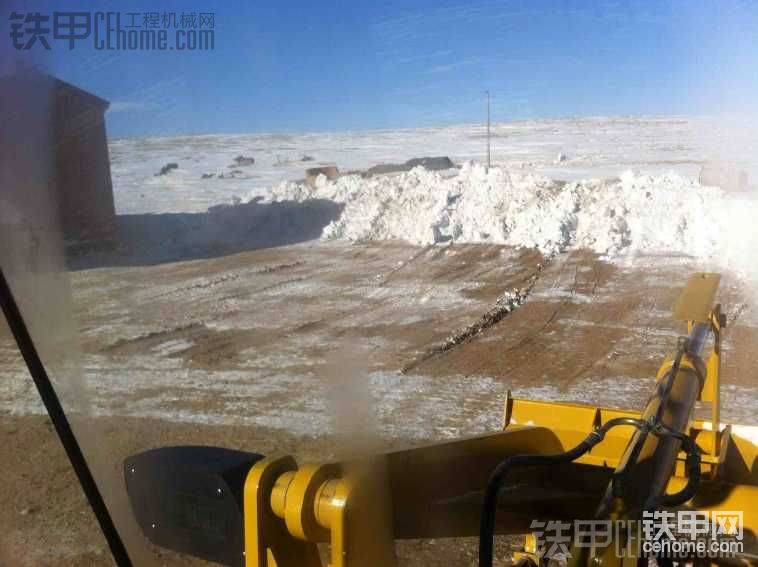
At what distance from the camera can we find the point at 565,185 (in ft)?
55.2

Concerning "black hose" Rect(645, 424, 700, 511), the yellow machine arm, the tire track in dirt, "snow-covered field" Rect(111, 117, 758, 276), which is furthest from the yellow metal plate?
"snow-covered field" Rect(111, 117, 758, 276)

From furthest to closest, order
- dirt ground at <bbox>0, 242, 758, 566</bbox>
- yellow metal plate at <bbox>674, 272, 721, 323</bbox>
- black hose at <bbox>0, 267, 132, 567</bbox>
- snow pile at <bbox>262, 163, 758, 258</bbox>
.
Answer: snow pile at <bbox>262, 163, 758, 258</bbox>, yellow metal plate at <bbox>674, 272, 721, 323</bbox>, dirt ground at <bbox>0, 242, 758, 566</bbox>, black hose at <bbox>0, 267, 132, 567</bbox>

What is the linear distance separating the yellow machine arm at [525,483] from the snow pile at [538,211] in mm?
10633

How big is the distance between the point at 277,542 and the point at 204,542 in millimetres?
149

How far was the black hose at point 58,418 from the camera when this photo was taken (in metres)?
1.19

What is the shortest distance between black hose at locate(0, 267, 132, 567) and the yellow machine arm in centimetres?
21

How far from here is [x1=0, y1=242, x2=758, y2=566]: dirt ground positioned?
2189mm

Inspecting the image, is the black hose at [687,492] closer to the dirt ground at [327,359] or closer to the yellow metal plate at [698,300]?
the dirt ground at [327,359]

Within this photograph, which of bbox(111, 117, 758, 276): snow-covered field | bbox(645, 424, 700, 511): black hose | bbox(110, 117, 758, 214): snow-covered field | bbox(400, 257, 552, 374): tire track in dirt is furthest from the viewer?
bbox(110, 117, 758, 214): snow-covered field

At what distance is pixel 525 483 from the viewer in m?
2.26

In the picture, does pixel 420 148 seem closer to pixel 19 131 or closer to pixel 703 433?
pixel 703 433

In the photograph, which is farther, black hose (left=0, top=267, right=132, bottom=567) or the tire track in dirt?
the tire track in dirt

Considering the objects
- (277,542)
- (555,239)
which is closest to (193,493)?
(277,542)

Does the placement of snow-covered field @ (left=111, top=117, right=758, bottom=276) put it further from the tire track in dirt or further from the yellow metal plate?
the yellow metal plate
